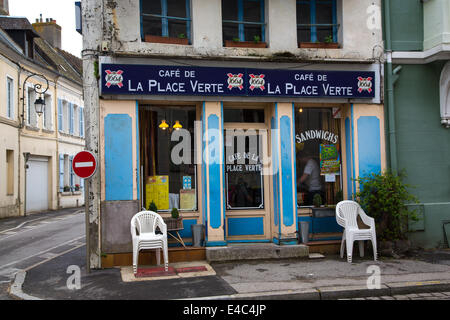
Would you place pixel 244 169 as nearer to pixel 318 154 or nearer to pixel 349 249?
pixel 318 154

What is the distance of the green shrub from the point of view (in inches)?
366

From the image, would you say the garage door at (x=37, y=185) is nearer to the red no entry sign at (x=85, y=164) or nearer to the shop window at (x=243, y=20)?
the red no entry sign at (x=85, y=164)

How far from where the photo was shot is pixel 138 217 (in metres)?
8.69

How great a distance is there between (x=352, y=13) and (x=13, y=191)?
16.8m

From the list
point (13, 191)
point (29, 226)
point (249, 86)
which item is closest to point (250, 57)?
point (249, 86)

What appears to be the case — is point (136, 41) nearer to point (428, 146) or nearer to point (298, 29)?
point (298, 29)

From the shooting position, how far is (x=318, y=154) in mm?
10320

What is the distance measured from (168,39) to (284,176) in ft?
11.9

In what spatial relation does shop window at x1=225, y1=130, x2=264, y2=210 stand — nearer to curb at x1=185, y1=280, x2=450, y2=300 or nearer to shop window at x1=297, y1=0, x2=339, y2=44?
shop window at x1=297, y1=0, x2=339, y2=44

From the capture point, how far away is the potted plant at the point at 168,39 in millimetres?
9242

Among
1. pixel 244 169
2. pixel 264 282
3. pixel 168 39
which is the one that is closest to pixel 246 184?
pixel 244 169

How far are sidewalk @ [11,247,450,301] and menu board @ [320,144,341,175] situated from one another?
2.09 m

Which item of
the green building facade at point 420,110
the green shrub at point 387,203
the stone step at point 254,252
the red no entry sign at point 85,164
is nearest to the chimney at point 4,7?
the red no entry sign at point 85,164

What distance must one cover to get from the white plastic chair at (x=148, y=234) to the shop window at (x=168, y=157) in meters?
0.71
